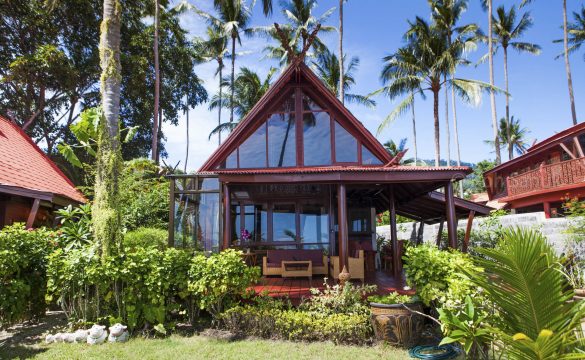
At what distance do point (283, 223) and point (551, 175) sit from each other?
13.4 m

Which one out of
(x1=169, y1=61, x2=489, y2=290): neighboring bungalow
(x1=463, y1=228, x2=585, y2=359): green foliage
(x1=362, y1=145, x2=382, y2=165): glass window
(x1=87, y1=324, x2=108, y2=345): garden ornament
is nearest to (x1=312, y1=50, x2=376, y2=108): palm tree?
(x1=169, y1=61, x2=489, y2=290): neighboring bungalow

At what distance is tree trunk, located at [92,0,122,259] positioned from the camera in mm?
6977

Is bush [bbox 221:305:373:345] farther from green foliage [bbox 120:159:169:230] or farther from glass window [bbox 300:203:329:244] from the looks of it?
green foliage [bbox 120:159:169:230]

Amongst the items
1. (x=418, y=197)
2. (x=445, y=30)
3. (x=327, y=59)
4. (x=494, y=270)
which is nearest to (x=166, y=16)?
(x=327, y=59)

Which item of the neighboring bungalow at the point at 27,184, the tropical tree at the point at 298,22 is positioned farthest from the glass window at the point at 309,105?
the tropical tree at the point at 298,22

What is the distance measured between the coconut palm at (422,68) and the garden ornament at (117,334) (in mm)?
17017

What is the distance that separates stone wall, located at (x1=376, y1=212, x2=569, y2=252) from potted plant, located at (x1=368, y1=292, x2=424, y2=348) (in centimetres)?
251

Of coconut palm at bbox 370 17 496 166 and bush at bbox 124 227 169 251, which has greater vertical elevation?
coconut palm at bbox 370 17 496 166

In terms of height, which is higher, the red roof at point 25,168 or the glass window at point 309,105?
the glass window at point 309,105

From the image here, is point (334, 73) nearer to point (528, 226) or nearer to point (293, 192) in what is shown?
point (293, 192)

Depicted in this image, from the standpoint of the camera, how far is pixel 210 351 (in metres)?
5.63

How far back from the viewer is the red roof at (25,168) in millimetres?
9570

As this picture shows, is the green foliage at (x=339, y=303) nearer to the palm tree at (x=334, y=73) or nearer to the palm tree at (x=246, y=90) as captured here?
the palm tree at (x=334, y=73)

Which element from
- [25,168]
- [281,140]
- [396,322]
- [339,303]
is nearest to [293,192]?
[281,140]
